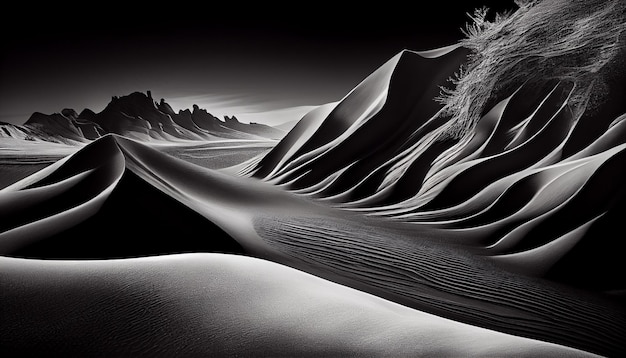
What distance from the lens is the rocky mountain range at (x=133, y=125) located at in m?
35.1

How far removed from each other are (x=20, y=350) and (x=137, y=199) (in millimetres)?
2724

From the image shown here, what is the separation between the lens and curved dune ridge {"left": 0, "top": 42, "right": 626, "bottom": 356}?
1859mm

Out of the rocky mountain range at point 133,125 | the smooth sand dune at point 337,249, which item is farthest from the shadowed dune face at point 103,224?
the rocky mountain range at point 133,125

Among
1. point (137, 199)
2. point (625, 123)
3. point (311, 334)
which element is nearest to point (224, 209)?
point (137, 199)

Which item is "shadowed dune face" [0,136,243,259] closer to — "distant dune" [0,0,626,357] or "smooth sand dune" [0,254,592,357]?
"distant dune" [0,0,626,357]

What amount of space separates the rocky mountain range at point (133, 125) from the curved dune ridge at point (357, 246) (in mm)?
29728

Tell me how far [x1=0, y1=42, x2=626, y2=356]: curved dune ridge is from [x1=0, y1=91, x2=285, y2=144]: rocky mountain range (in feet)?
97.5

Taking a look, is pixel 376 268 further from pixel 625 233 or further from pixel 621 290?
pixel 625 233

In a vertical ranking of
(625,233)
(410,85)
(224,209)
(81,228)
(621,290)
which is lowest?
(621,290)

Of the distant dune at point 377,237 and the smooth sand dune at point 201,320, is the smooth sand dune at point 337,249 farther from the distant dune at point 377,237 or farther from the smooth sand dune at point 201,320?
the smooth sand dune at point 201,320

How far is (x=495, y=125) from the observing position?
6883 millimetres

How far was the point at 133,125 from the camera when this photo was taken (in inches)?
1831

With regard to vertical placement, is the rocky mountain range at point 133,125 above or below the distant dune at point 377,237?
above

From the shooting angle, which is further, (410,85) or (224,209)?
(410,85)
